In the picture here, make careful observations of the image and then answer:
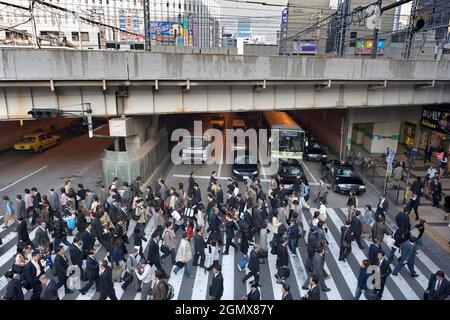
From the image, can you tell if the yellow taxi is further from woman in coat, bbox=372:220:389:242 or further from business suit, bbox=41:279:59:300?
woman in coat, bbox=372:220:389:242

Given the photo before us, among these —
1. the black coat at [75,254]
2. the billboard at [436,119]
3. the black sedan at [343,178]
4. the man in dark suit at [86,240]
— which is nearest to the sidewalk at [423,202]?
the black sedan at [343,178]

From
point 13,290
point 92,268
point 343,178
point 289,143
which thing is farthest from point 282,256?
point 289,143

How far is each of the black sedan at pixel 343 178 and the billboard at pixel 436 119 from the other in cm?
737

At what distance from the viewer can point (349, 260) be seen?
1152 centimetres

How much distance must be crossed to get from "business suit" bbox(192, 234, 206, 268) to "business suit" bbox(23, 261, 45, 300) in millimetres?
4245

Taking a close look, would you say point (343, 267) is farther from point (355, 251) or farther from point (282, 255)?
point (282, 255)

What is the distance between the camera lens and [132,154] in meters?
16.8

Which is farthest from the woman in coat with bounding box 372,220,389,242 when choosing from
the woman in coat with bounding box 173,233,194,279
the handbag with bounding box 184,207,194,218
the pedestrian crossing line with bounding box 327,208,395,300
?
the handbag with bounding box 184,207,194,218

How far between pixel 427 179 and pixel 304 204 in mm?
7881

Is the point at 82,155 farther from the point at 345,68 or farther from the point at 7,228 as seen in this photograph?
the point at 345,68

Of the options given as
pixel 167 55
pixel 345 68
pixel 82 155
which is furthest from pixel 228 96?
pixel 82 155

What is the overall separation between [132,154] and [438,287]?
44.3ft

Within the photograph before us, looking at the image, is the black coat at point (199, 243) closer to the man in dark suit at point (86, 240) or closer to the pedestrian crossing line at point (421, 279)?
the man in dark suit at point (86, 240)

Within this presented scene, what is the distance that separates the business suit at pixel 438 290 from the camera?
8007 millimetres
